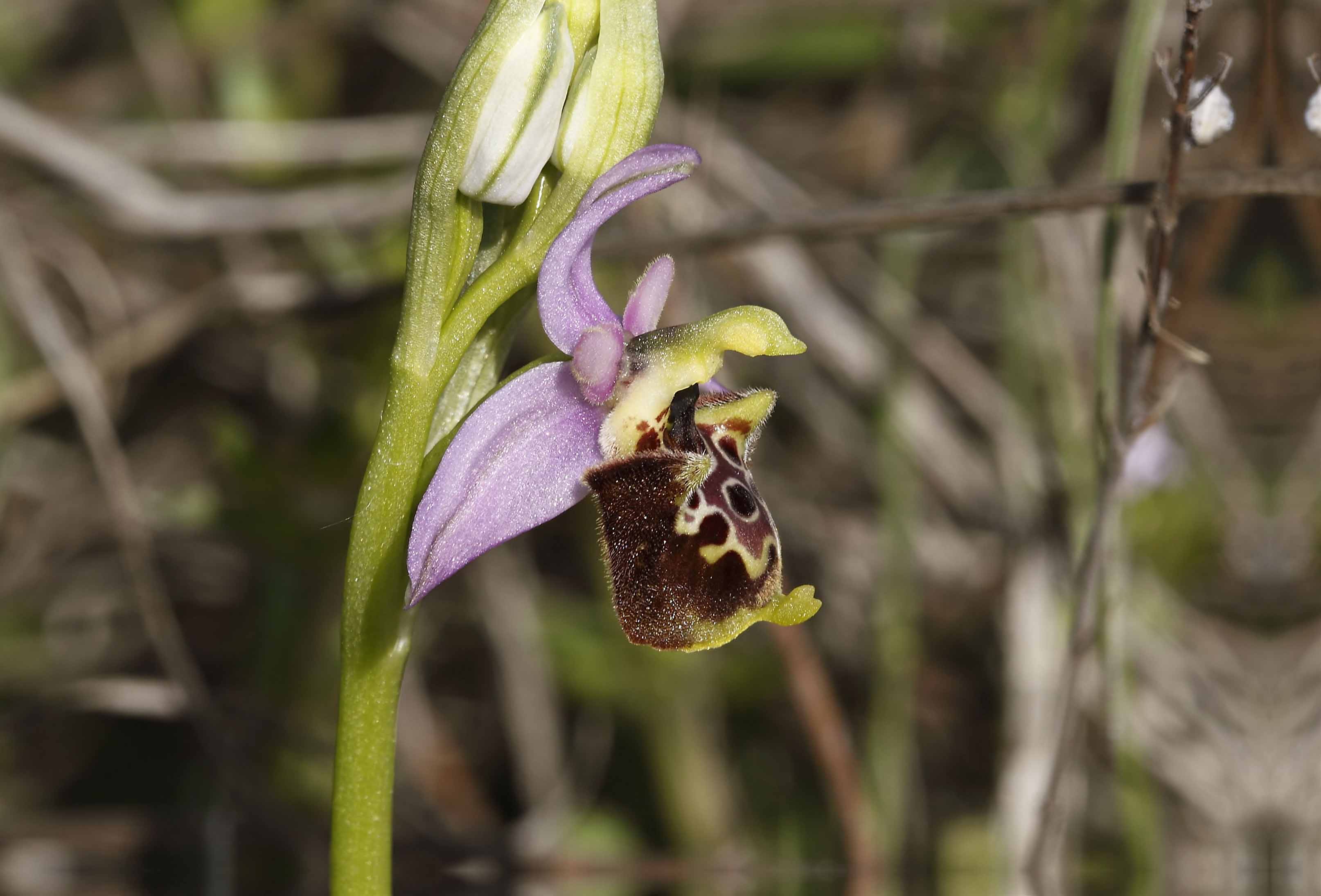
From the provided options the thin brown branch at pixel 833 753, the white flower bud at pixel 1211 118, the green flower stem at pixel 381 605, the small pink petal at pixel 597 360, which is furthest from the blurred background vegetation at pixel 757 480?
the green flower stem at pixel 381 605

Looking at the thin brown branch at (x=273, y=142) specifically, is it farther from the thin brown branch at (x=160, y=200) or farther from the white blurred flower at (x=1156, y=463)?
the white blurred flower at (x=1156, y=463)

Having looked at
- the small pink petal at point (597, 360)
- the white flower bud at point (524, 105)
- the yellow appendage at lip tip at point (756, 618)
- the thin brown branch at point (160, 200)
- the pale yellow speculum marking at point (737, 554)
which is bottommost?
the yellow appendage at lip tip at point (756, 618)

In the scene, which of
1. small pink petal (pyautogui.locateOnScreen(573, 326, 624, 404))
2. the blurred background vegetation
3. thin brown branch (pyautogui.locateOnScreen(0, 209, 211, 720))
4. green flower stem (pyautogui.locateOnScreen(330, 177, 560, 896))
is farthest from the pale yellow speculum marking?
thin brown branch (pyautogui.locateOnScreen(0, 209, 211, 720))

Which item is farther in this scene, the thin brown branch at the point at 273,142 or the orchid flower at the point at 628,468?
the thin brown branch at the point at 273,142

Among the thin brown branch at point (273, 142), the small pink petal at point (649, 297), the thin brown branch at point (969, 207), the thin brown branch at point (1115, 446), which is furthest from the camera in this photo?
the thin brown branch at point (273, 142)

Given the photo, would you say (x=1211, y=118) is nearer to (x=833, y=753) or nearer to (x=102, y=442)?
(x=833, y=753)

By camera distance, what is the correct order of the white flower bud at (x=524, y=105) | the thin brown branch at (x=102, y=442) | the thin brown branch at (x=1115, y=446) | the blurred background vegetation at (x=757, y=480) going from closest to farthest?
1. the white flower bud at (x=524, y=105)
2. the thin brown branch at (x=1115, y=446)
3. the thin brown branch at (x=102, y=442)
4. the blurred background vegetation at (x=757, y=480)

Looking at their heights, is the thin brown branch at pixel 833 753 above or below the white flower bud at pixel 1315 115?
below
